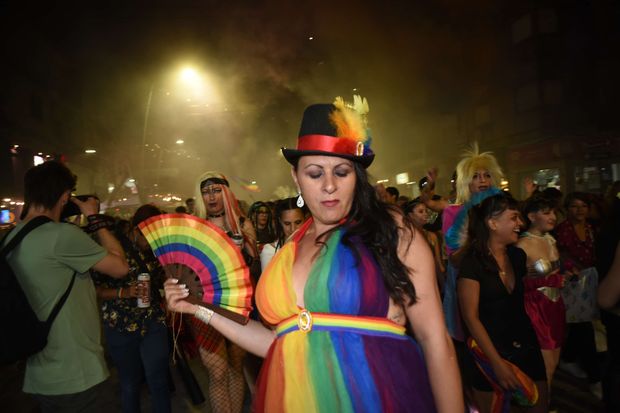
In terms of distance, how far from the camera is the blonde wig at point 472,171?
5.00 meters

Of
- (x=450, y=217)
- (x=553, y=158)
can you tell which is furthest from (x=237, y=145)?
(x=450, y=217)

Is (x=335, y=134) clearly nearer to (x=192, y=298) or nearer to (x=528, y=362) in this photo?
(x=192, y=298)

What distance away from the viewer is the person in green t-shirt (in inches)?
100

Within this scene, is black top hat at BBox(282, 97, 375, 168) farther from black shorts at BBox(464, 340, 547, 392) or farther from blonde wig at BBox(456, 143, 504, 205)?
blonde wig at BBox(456, 143, 504, 205)

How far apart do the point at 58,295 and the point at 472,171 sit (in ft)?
14.5

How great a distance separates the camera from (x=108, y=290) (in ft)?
12.2

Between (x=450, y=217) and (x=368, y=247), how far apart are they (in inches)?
134

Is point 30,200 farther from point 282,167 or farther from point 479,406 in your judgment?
point 282,167

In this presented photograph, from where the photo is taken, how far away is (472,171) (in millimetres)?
5035

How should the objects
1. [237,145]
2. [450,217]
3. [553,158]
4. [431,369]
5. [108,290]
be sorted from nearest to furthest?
[431,369] < [108,290] < [450,217] < [553,158] < [237,145]

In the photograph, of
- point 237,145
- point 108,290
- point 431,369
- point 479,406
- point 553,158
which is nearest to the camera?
point 431,369

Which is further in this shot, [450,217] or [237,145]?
[237,145]

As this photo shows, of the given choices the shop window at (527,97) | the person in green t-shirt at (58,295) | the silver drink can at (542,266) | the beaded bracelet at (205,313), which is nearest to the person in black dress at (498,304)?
the silver drink can at (542,266)

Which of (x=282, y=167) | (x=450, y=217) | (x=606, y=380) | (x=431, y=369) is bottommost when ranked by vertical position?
(x=606, y=380)
